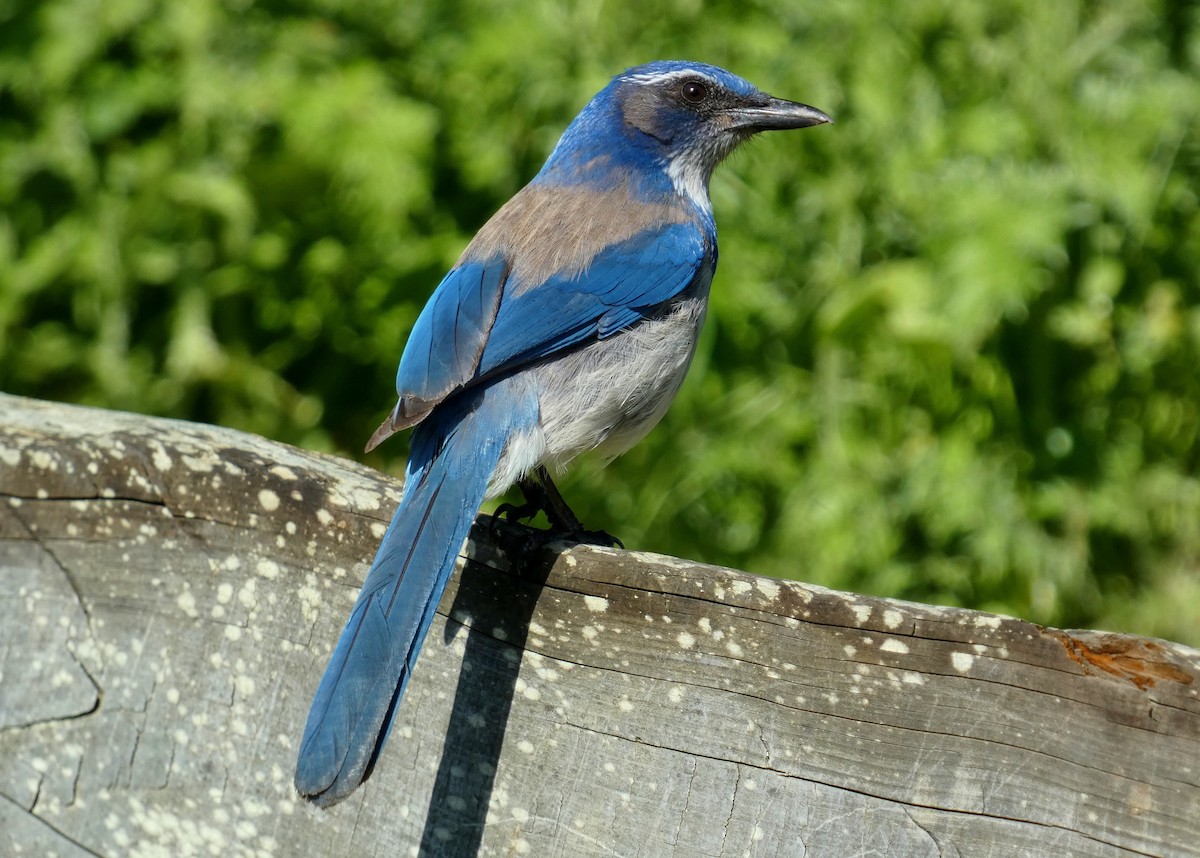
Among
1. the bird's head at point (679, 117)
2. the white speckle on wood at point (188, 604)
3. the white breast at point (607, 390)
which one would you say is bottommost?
the white speckle on wood at point (188, 604)

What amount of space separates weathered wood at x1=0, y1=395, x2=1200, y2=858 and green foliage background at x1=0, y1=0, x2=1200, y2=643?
2.40 metres

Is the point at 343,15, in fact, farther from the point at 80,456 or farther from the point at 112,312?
the point at 80,456

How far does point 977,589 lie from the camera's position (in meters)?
4.80

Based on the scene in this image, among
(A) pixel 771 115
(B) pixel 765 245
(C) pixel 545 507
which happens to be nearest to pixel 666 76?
(A) pixel 771 115

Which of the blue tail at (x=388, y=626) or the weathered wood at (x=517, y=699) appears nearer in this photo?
the weathered wood at (x=517, y=699)

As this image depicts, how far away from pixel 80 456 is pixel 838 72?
323 cm

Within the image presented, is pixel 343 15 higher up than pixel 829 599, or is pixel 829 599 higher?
pixel 343 15

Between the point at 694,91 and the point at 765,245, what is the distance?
3.00 feet

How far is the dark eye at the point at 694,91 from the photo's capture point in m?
3.99

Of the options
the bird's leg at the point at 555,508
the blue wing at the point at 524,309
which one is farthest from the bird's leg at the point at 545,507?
the blue wing at the point at 524,309

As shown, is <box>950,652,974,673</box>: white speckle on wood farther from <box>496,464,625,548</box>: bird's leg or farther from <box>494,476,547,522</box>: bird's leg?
<box>494,476,547,522</box>: bird's leg

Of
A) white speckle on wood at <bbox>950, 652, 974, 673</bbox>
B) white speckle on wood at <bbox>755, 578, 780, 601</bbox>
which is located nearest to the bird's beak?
white speckle on wood at <bbox>755, 578, 780, 601</bbox>

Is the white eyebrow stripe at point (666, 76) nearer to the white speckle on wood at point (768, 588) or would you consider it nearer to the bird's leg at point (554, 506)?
the bird's leg at point (554, 506)

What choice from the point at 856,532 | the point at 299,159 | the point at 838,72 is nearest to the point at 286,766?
the point at 856,532
